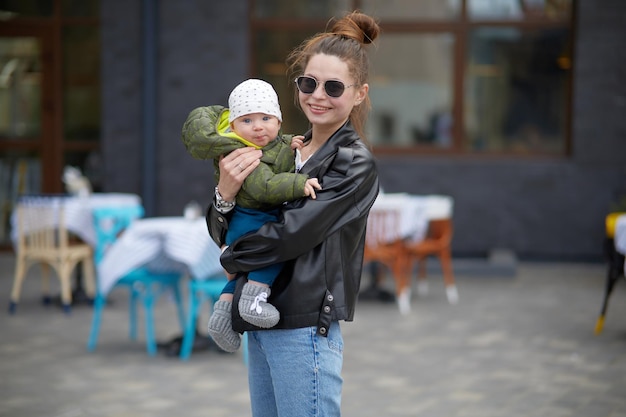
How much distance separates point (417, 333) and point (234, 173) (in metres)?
4.44

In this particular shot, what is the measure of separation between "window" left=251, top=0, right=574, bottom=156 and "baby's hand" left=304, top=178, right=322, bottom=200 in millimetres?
7726

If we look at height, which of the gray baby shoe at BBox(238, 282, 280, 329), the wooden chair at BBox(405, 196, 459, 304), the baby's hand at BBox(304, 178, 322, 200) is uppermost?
the baby's hand at BBox(304, 178, 322, 200)

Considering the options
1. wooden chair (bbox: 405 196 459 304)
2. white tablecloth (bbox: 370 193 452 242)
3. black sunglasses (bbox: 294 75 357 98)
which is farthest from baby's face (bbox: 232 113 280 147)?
wooden chair (bbox: 405 196 459 304)

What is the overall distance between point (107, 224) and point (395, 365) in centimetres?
278

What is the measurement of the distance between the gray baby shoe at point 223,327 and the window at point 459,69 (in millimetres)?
7612

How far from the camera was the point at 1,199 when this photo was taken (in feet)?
34.9

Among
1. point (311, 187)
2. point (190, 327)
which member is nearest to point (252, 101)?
point (311, 187)

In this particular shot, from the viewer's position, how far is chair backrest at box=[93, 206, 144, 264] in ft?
23.6

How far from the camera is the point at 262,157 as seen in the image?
→ 8.21 feet

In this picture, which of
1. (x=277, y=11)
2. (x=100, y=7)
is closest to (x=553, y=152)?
(x=277, y=11)

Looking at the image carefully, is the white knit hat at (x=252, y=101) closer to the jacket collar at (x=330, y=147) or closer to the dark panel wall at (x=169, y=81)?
the jacket collar at (x=330, y=147)

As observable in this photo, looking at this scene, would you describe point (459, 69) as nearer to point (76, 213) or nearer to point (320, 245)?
point (76, 213)

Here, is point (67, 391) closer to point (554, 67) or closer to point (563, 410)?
point (563, 410)

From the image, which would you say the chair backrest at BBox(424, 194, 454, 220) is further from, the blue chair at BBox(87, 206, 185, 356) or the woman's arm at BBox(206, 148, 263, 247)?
the woman's arm at BBox(206, 148, 263, 247)
